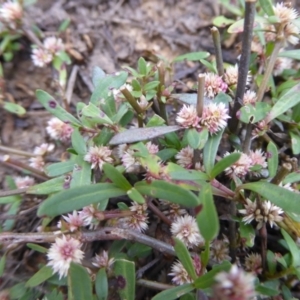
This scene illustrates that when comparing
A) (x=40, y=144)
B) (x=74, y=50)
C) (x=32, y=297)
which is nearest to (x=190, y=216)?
(x=32, y=297)

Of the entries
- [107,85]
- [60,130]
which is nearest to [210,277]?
[107,85]

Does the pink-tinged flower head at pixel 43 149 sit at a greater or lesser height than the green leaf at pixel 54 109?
lesser

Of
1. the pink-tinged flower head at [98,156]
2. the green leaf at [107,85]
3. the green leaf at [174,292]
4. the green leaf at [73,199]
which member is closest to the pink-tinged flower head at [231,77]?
the green leaf at [107,85]

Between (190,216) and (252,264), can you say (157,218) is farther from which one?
(252,264)

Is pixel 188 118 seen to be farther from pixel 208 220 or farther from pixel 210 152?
pixel 208 220

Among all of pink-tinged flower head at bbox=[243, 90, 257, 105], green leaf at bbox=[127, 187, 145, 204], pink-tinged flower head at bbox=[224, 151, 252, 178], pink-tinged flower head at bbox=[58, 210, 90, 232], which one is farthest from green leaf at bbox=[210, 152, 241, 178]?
pink-tinged flower head at bbox=[58, 210, 90, 232]

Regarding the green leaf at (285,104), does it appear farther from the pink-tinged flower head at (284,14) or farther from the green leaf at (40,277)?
the green leaf at (40,277)
